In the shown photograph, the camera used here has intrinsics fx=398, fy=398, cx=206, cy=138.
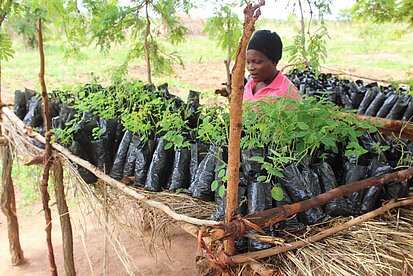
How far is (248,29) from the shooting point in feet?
4.21

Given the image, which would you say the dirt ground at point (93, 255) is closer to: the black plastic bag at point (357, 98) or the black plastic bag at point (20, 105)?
the black plastic bag at point (20, 105)

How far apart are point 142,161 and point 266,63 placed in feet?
3.89

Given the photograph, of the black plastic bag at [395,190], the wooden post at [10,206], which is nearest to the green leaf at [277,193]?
the black plastic bag at [395,190]

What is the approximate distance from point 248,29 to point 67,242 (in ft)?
8.77

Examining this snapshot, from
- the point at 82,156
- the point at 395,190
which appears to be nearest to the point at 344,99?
the point at 395,190

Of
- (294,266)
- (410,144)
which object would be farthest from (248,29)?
(410,144)

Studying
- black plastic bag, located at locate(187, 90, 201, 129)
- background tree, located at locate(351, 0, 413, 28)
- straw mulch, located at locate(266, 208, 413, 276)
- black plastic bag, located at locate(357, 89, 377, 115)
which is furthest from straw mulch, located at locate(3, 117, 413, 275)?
background tree, located at locate(351, 0, 413, 28)

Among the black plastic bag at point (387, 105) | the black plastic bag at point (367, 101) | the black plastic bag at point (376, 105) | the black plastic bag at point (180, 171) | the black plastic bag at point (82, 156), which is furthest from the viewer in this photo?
the black plastic bag at point (367, 101)

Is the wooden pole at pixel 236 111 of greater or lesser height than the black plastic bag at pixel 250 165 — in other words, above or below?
above

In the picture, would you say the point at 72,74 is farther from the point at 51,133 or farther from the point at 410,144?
the point at 410,144

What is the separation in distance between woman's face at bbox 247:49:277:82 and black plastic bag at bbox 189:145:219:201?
1.00 metres

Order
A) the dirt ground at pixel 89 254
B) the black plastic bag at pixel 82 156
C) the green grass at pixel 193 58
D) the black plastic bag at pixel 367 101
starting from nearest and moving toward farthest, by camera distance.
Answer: the black plastic bag at pixel 82 156, the dirt ground at pixel 89 254, the black plastic bag at pixel 367 101, the green grass at pixel 193 58

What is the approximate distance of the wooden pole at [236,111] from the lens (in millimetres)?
1288

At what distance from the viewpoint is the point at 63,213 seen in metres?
3.16
